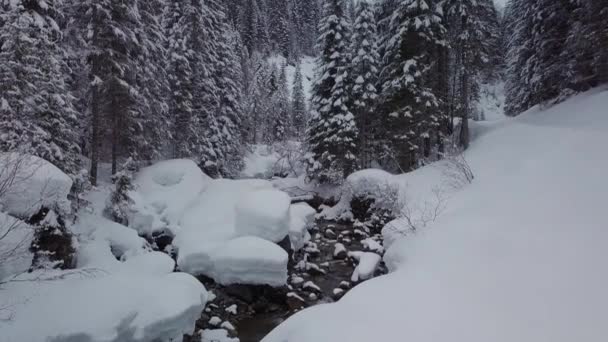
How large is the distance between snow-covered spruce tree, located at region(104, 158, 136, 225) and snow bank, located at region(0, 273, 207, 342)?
5.15 meters

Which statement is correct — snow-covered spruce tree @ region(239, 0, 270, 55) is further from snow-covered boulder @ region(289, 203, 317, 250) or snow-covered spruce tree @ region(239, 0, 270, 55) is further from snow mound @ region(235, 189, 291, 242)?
snow mound @ region(235, 189, 291, 242)

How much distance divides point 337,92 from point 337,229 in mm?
8074

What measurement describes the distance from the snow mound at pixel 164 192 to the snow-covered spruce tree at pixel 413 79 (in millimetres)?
10272

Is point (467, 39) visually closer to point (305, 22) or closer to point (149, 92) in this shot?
point (149, 92)

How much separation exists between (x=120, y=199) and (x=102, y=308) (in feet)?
24.0

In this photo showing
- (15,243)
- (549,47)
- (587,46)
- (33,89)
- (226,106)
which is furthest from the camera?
(226,106)

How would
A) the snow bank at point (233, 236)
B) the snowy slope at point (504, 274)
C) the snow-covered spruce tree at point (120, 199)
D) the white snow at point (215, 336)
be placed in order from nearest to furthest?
the snowy slope at point (504, 274)
the white snow at point (215, 336)
the snow bank at point (233, 236)
the snow-covered spruce tree at point (120, 199)

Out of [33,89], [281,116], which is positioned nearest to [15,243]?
[33,89]

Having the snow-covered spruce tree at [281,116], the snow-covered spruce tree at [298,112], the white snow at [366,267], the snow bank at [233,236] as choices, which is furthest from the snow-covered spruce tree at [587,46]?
the snow-covered spruce tree at [298,112]

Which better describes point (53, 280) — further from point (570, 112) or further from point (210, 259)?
point (570, 112)

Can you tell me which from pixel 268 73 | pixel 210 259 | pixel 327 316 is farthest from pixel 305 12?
pixel 327 316

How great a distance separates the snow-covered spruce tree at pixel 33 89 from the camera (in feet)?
36.3

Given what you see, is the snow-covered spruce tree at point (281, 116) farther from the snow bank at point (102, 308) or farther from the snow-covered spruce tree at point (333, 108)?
the snow bank at point (102, 308)

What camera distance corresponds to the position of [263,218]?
43.0ft
